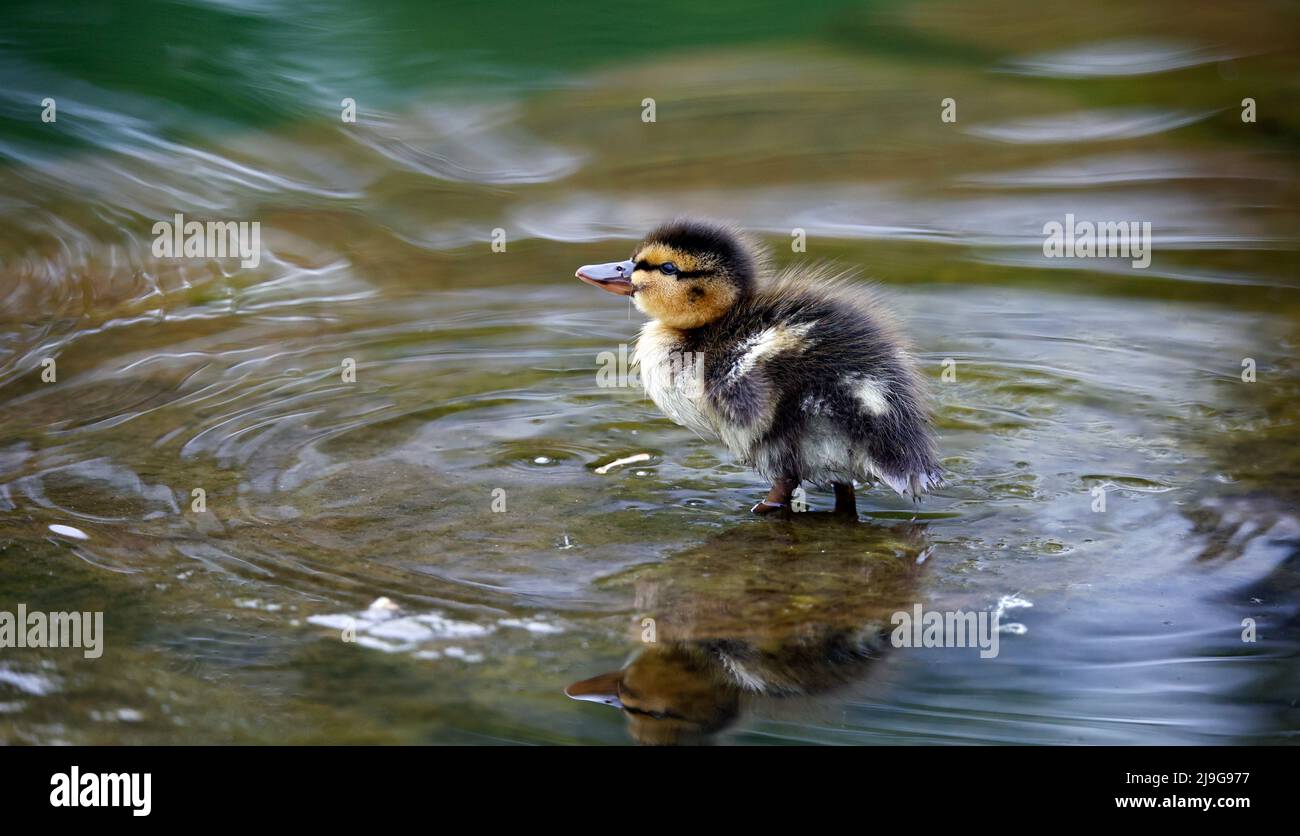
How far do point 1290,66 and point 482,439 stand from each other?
576 centimetres

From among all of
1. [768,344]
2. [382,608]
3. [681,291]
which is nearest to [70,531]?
[382,608]

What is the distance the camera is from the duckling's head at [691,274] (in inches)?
175

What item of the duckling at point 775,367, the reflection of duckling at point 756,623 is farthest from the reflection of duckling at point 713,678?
the duckling at point 775,367

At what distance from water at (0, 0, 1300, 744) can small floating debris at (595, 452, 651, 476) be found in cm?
2

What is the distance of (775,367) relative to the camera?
418 cm

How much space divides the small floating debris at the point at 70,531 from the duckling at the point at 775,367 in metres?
1.70

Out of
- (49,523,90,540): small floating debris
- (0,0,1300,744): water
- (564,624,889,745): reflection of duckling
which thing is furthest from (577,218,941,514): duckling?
(49,523,90,540): small floating debris

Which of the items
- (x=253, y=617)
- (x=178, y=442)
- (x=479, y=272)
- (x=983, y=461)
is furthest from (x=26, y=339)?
(x=983, y=461)

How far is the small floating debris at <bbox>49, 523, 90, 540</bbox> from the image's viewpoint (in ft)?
12.4

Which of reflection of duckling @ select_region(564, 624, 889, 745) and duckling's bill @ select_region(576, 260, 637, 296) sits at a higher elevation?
duckling's bill @ select_region(576, 260, 637, 296)

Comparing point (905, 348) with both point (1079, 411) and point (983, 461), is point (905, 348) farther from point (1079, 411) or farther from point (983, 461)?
point (1079, 411)

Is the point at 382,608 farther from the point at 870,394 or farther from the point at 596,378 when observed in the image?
the point at 596,378

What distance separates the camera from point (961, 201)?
7.11 metres

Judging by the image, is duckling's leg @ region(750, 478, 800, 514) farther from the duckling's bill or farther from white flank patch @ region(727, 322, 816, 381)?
the duckling's bill
